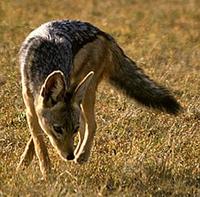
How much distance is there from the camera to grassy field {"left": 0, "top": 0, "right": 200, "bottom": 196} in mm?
7004

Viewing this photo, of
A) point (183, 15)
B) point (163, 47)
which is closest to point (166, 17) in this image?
point (183, 15)

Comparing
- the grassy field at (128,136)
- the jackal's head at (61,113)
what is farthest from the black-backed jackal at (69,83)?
the grassy field at (128,136)

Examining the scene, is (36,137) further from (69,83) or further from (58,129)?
(69,83)

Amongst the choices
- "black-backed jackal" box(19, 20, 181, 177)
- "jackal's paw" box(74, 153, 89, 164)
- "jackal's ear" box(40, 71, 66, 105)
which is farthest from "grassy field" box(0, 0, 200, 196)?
"jackal's ear" box(40, 71, 66, 105)

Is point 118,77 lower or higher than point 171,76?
→ higher

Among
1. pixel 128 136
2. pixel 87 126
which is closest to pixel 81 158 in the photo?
pixel 87 126

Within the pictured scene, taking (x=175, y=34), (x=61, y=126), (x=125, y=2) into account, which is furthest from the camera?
(x=125, y=2)

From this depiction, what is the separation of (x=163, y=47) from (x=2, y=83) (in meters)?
5.42

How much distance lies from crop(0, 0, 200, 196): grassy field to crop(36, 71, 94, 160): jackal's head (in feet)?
1.01

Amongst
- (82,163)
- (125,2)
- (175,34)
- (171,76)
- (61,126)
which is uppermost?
(61,126)

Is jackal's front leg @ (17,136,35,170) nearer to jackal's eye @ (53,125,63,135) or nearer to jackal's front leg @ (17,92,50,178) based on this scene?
jackal's front leg @ (17,92,50,178)

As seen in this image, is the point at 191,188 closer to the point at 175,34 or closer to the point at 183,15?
the point at 175,34

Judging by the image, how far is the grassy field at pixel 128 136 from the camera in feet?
23.0

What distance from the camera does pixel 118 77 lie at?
879 centimetres
